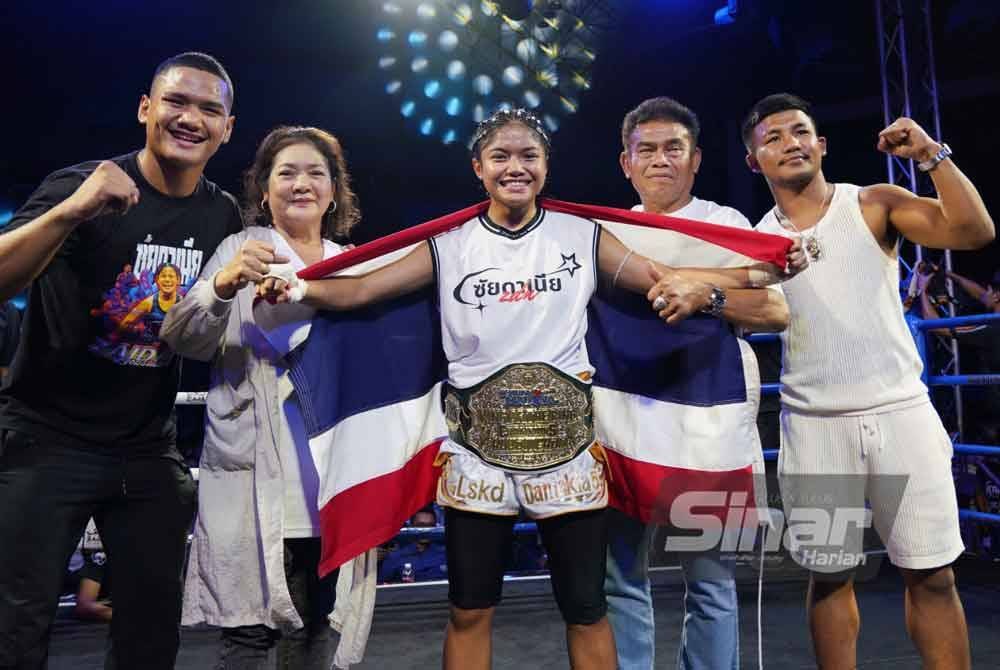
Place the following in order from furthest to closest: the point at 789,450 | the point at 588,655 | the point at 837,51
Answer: the point at 837,51
the point at 789,450
the point at 588,655

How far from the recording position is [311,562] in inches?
73.3

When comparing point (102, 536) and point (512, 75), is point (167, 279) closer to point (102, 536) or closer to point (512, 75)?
point (102, 536)

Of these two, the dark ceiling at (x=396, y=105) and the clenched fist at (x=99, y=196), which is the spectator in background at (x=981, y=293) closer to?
the dark ceiling at (x=396, y=105)

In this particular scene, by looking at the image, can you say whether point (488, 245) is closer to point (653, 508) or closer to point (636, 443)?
point (636, 443)

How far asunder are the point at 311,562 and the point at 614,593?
2.70ft

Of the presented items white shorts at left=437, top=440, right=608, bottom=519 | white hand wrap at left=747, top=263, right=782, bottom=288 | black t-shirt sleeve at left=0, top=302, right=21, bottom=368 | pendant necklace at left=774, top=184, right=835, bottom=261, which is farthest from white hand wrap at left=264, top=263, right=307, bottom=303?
black t-shirt sleeve at left=0, top=302, right=21, bottom=368

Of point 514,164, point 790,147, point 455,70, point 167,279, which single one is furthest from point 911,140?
point 455,70

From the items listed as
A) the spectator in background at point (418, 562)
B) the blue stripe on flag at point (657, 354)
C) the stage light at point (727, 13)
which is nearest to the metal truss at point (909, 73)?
the stage light at point (727, 13)

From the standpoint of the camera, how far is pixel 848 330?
2.00m

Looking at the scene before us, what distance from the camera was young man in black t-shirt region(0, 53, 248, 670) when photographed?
1.56 meters

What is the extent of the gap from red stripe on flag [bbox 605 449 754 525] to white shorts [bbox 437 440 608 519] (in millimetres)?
267

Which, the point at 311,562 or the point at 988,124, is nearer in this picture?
the point at 311,562

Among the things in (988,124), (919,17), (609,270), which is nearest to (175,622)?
(609,270)

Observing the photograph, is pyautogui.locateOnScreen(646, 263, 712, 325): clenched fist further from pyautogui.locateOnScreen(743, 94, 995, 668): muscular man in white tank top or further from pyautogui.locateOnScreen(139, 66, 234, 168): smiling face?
pyautogui.locateOnScreen(139, 66, 234, 168): smiling face
